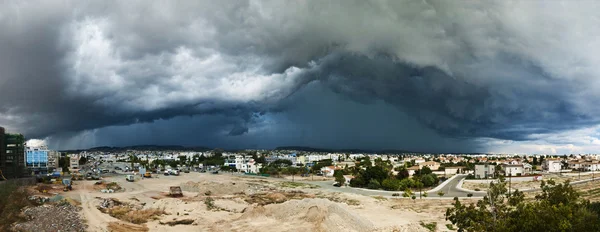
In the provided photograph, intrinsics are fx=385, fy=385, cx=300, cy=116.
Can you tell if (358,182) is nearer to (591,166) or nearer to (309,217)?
(309,217)

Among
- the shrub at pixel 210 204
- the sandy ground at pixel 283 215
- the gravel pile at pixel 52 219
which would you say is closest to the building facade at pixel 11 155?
the sandy ground at pixel 283 215

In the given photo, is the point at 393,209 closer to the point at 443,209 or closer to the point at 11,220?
the point at 443,209

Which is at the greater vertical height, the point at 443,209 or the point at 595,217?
the point at 595,217

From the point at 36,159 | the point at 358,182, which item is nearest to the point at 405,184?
the point at 358,182

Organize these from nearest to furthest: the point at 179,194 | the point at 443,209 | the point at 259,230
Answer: the point at 259,230
the point at 443,209
the point at 179,194

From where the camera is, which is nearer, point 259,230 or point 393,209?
point 259,230

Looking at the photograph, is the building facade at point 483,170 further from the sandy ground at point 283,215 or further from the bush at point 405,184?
the sandy ground at point 283,215

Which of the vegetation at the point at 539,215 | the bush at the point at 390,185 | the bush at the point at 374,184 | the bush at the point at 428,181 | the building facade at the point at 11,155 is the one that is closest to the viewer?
the vegetation at the point at 539,215

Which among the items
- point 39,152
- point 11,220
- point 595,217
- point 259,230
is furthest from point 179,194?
point 39,152

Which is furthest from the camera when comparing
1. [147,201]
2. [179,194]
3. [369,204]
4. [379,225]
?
[179,194]
